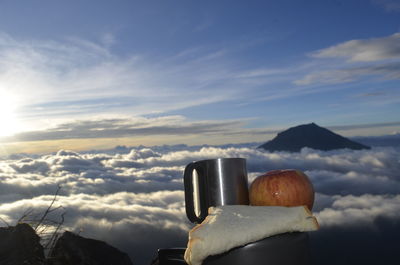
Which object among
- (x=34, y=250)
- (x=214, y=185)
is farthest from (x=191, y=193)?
(x=34, y=250)

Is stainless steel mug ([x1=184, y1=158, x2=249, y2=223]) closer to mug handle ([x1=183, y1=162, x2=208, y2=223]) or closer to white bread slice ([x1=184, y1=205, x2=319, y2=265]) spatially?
mug handle ([x1=183, y1=162, x2=208, y2=223])

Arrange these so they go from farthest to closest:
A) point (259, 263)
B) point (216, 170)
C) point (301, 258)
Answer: point (216, 170)
point (301, 258)
point (259, 263)

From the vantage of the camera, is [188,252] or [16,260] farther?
[16,260]

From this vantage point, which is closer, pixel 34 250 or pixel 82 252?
pixel 34 250

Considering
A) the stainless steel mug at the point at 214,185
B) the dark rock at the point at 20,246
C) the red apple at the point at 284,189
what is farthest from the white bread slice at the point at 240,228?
→ the dark rock at the point at 20,246

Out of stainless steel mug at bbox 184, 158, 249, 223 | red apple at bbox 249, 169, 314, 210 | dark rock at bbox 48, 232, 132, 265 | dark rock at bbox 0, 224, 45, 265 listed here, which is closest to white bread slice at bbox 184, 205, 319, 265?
red apple at bbox 249, 169, 314, 210

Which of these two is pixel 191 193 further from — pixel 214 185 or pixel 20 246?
pixel 20 246

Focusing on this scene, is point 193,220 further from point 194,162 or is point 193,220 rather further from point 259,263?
point 259,263

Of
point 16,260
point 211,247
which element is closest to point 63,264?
point 16,260
